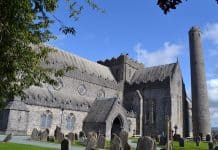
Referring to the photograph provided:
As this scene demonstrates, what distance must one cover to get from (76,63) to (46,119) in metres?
14.5

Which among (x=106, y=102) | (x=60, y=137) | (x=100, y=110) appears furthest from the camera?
(x=106, y=102)

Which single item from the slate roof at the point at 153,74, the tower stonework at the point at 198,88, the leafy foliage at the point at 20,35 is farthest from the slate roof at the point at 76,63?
the leafy foliage at the point at 20,35

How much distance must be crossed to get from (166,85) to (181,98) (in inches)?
177

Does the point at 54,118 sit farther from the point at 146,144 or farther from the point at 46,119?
the point at 146,144

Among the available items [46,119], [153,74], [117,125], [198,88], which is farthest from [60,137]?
[198,88]

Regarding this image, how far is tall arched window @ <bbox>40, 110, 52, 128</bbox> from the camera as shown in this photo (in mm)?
30837

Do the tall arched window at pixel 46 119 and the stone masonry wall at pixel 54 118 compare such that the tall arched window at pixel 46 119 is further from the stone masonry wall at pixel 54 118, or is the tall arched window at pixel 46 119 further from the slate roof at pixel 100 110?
the slate roof at pixel 100 110

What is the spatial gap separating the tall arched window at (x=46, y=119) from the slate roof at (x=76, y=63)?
7.68 m

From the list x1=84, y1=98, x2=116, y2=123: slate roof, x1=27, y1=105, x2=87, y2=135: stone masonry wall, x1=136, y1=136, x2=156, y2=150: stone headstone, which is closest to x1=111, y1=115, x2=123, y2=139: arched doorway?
x1=84, y1=98, x2=116, y2=123: slate roof

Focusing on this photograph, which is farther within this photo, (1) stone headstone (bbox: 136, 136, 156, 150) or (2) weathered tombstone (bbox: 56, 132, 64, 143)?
(2) weathered tombstone (bbox: 56, 132, 64, 143)

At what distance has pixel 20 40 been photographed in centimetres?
825

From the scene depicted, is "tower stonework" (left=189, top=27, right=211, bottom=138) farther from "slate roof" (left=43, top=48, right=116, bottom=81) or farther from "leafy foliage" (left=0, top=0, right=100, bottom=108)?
"leafy foliage" (left=0, top=0, right=100, bottom=108)

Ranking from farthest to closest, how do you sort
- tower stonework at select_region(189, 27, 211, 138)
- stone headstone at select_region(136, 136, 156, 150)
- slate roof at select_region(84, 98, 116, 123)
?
1. tower stonework at select_region(189, 27, 211, 138)
2. slate roof at select_region(84, 98, 116, 123)
3. stone headstone at select_region(136, 136, 156, 150)

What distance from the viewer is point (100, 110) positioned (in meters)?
35.0
